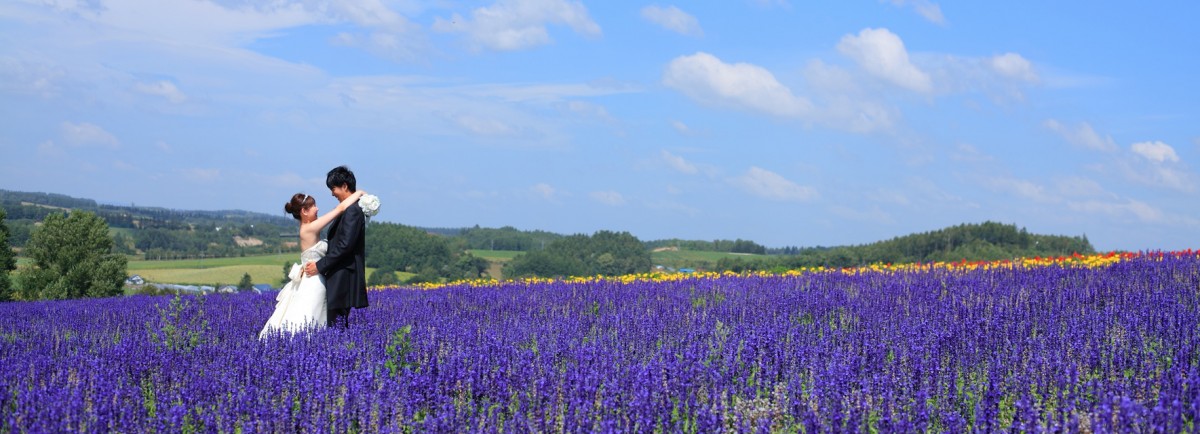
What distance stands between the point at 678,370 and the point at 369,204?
155 inches

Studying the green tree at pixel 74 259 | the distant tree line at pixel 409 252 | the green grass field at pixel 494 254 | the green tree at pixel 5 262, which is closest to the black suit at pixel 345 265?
the green tree at pixel 74 259

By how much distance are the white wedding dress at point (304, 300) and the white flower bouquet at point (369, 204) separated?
1.76 feet

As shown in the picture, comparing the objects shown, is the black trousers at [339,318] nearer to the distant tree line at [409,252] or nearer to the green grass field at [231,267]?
the distant tree line at [409,252]

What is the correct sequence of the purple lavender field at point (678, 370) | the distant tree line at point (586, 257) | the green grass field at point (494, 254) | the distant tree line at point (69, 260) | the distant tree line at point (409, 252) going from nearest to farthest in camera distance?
the purple lavender field at point (678, 370)
the distant tree line at point (586, 257)
the distant tree line at point (69, 260)
the distant tree line at point (409, 252)
the green grass field at point (494, 254)

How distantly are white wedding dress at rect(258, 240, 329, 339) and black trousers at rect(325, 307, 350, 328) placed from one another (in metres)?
0.05

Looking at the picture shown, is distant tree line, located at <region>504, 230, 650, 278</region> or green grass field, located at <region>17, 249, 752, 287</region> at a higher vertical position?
distant tree line, located at <region>504, 230, 650, 278</region>

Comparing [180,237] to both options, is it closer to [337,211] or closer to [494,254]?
[494,254]

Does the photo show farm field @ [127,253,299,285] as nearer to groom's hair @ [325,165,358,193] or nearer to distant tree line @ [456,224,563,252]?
distant tree line @ [456,224,563,252]

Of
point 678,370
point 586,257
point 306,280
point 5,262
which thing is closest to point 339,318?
point 306,280

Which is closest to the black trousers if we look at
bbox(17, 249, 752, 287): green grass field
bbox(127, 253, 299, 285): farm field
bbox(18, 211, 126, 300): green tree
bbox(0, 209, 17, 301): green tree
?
bbox(18, 211, 126, 300): green tree

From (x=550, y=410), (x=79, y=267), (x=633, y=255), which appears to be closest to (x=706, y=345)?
(x=550, y=410)

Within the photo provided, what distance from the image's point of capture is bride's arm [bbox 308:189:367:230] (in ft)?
26.1

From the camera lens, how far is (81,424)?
167 inches

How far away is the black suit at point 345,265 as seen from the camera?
26.1 ft
